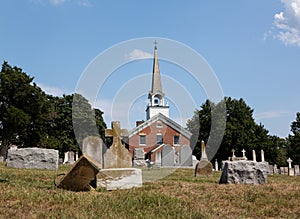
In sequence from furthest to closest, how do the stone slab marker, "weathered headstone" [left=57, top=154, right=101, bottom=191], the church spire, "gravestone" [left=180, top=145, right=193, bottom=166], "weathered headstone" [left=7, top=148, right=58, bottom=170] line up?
the church spire
"gravestone" [left=180, top=145, right=193, bottom=166]
"weathered headstone" [left=7, top=148, right=58, bottom=170]
the stone slab marker
"weathered headstone" [left=57, top=154, right=101, bottom=191]

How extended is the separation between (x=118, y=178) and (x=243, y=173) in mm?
4129

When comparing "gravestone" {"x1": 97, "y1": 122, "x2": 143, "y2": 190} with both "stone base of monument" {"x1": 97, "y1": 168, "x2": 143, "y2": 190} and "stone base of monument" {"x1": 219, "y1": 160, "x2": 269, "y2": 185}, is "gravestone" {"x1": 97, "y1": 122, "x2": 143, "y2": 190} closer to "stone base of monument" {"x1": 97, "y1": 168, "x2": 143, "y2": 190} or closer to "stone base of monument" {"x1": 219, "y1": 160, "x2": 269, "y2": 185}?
"stone base of monument" {"x1": 97, "y1": 168, "x2": 143, "y2": 190}

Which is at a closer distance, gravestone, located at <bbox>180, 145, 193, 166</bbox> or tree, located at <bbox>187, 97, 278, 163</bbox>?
gravestone, located at <bbox>180, 145, 193, 166</bbox>

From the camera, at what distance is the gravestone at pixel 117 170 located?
340 inches

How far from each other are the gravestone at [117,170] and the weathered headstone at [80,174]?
0.75 meters

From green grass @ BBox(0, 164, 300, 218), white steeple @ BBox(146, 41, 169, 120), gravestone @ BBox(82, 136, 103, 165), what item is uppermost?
white steeple @ BBox(146, 41, 169, 120)

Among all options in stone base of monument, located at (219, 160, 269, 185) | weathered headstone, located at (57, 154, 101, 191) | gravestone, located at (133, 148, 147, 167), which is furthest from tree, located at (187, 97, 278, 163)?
weathered headstone, located at (57, 154, 101, 191)

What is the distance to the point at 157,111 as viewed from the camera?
5478 cm

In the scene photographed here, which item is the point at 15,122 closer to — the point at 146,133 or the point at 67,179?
the point at 146,133

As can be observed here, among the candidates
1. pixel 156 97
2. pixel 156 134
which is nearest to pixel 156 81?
pixel 156 97

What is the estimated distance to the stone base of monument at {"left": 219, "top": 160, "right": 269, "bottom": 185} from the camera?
34.4 feet

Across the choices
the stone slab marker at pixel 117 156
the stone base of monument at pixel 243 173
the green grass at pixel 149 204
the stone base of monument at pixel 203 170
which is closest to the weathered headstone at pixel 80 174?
the green grass at pixel 149 204

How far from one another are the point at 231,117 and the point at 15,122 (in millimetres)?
34618

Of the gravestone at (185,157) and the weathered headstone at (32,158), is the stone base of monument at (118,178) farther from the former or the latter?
the gravestone at (185,157)
